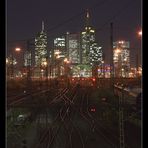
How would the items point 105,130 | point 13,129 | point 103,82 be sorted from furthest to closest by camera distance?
1. point 103,82
2. point 105,130
3. point 13,129

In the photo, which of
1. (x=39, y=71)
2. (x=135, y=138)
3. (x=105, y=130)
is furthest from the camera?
(x=39, y=71)

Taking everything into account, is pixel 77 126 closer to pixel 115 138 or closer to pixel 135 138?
pixel 115 138


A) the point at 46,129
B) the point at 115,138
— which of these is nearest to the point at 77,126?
the point at 46,129

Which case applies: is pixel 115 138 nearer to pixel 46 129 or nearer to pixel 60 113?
pixel 46 129

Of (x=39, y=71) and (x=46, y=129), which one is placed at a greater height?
(x=39, y=71)

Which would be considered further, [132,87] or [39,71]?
[39,71]

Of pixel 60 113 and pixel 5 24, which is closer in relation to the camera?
pixel 5 24

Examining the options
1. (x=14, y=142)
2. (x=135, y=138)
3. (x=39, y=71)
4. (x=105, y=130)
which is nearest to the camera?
(x=14, y=142)
